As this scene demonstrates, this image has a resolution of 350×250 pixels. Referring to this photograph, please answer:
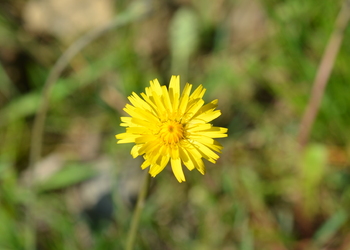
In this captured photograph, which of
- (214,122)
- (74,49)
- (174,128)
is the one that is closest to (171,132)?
(174,128)

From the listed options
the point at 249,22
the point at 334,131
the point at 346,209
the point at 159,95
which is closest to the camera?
the point at 159,95

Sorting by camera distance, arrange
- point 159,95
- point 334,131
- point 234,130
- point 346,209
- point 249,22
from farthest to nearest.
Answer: point 249,22 < point 234,130 < point 334,131 < point 346,209 < point 159,95

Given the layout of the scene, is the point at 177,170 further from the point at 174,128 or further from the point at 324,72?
the point at 324,72

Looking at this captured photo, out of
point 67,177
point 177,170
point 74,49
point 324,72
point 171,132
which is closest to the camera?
point 177,170

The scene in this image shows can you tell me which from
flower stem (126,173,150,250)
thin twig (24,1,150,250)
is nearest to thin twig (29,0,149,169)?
thin twig (24,1,150,250)

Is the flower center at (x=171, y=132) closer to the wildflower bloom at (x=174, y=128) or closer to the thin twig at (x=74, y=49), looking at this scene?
the wildflower bloom at (x=174, y=128)

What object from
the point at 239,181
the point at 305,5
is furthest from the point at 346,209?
the point at 305,5

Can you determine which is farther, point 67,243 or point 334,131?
point 334,131

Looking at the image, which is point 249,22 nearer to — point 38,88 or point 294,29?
point 294,29
